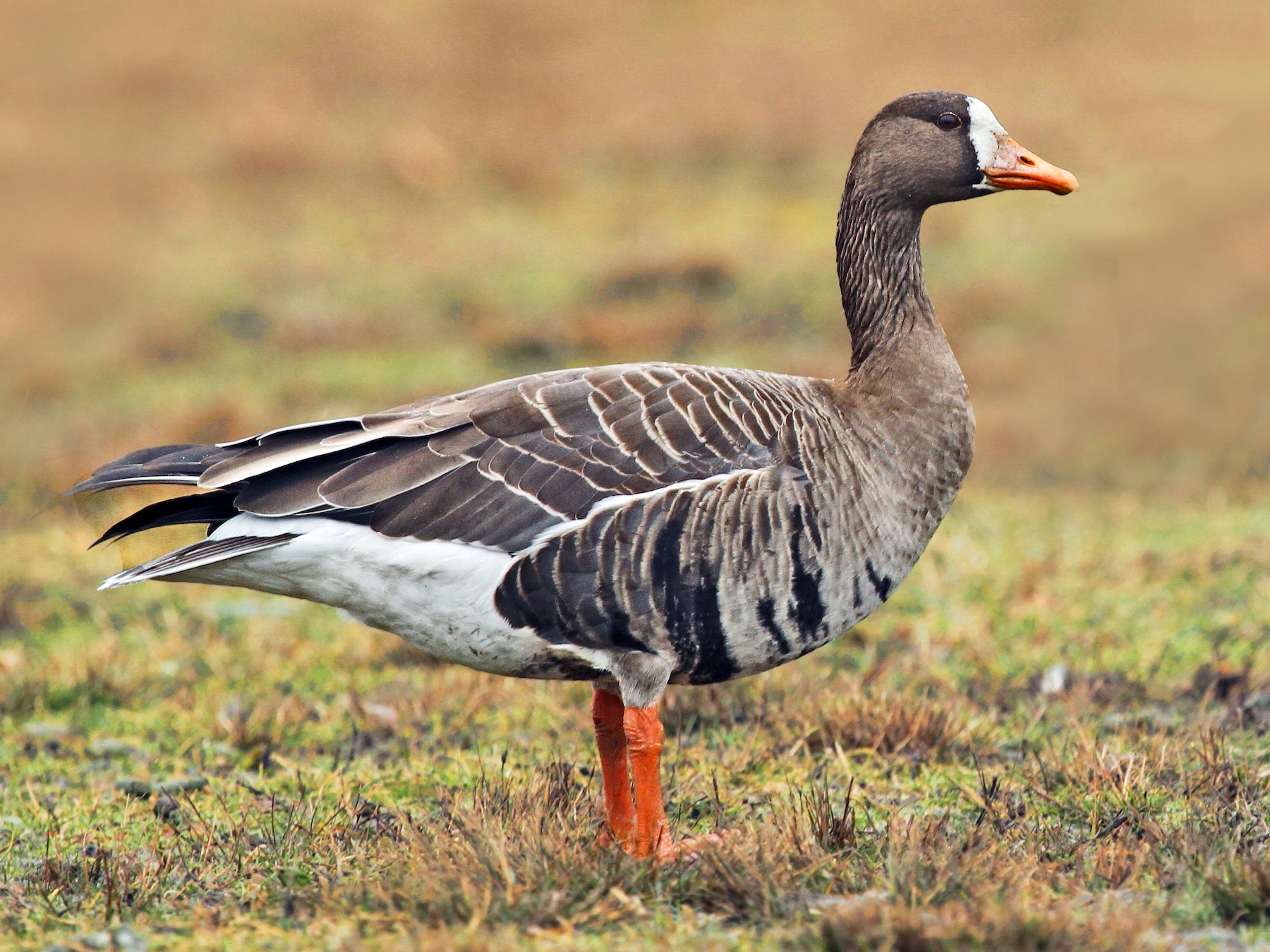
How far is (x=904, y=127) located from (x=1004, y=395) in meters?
8.22

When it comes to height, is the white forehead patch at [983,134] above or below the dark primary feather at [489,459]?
above

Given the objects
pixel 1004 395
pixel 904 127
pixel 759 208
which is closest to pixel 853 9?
pixel 759 208

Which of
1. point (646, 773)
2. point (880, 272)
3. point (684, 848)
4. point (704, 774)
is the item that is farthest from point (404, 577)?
point (880, 272)

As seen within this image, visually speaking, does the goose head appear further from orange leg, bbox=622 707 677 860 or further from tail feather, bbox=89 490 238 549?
tail feather, bbox=89 490 238 549

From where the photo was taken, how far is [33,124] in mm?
16125

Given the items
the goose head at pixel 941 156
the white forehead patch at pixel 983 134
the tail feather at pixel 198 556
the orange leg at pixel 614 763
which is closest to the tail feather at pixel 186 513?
the tail feather at pixel 198 556

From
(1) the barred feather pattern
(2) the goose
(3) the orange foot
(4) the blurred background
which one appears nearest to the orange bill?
(2) the goose

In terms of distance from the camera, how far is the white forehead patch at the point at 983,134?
513 centimetres

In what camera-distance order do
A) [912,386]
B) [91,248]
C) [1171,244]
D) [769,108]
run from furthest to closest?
[769,108] < [91,248] < [1171,244] < [912,386]

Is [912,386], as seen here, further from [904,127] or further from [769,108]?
[769,108]

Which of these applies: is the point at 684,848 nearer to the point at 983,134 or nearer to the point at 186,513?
the point at 186,513

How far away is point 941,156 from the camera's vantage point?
5137mm

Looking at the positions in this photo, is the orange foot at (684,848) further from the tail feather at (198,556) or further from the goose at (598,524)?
the tail feather at (198,556)

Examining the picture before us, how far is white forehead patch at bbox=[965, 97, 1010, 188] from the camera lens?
513 centimetres
